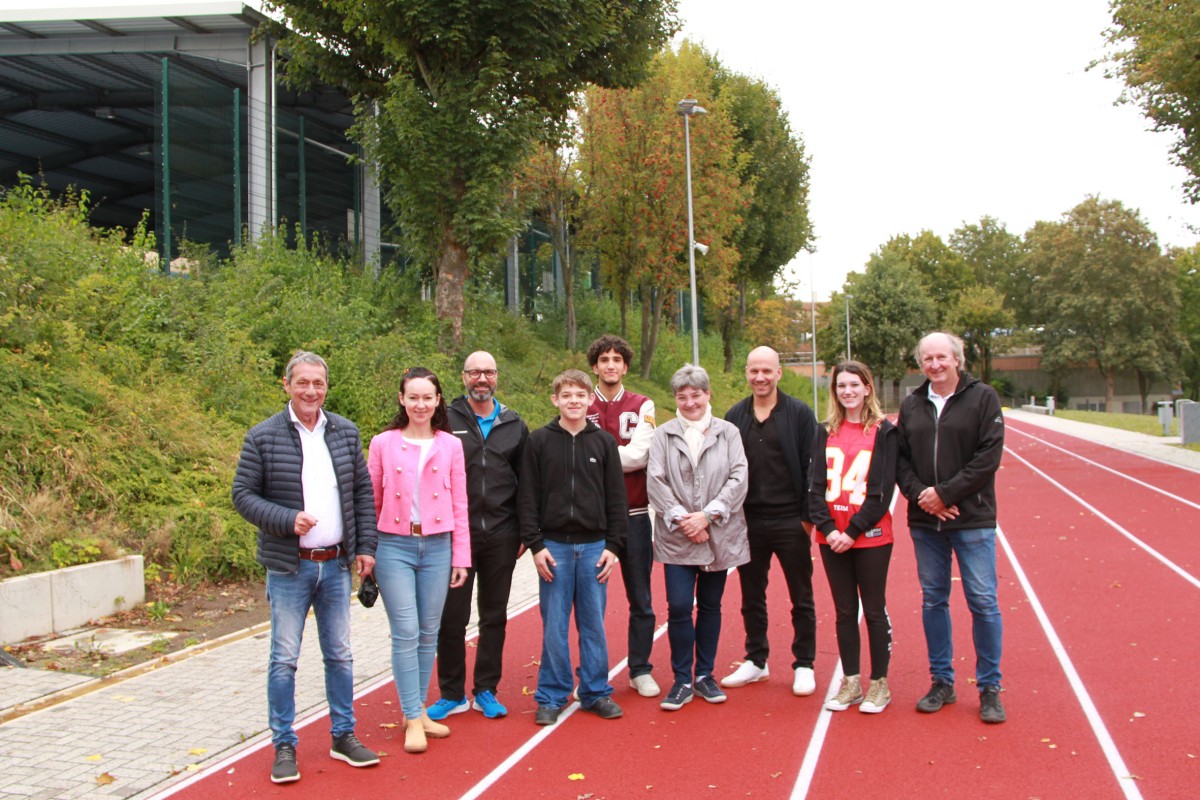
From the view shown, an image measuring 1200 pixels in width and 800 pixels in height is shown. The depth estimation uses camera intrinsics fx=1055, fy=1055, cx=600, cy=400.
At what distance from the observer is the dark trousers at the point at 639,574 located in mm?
6168

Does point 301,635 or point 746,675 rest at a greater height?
point 301,635

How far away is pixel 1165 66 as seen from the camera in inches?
731

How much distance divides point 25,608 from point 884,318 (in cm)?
6668

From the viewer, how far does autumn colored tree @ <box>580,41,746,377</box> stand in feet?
93.7

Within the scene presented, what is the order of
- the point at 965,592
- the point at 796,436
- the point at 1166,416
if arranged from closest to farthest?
the point at 965,592 → the point at 796,436 → the point at 1166,416

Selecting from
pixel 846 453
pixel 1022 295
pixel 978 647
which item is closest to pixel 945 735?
pixel 978 647

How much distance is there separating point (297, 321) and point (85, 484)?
6738 millimetres

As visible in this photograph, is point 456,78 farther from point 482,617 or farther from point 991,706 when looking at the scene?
point 991,706

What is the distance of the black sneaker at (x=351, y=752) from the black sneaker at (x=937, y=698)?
9.57 ft

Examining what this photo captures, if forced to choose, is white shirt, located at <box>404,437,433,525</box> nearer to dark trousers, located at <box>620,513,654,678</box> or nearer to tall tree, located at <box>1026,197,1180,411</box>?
dark trousers, located at <box>620,513,654,678</box>

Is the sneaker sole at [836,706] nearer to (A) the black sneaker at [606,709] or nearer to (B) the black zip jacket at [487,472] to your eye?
(A) the black sneaker at [606,709]

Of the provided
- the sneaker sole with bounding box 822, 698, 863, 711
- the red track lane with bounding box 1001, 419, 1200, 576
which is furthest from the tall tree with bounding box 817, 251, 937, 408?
the sneaker sole with bounding box 822, 698, 863, 711

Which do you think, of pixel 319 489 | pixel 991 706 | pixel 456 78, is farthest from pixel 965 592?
pixel 456 78

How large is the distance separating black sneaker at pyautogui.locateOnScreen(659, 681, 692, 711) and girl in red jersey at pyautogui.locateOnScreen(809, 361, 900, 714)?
2.58ft
